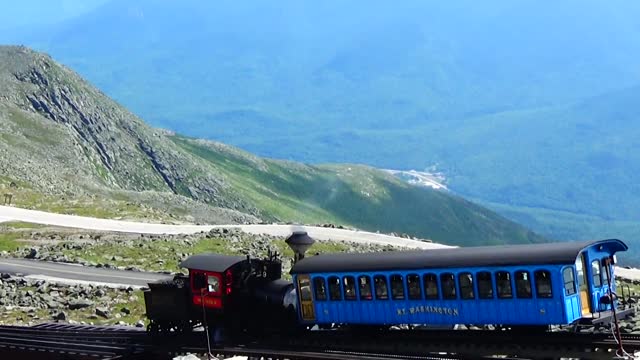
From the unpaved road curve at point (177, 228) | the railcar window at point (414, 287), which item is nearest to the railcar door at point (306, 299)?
the railcar window at point (414, 287)

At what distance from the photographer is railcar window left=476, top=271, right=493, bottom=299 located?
98.8 ft

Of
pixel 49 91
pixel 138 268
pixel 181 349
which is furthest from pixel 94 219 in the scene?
pixel 49 91

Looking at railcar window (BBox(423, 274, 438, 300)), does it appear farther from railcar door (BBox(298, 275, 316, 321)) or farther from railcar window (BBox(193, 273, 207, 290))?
railcar window (BBox(193, 273, 207, 290))

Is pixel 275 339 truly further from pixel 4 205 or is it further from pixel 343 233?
pixel 4 205

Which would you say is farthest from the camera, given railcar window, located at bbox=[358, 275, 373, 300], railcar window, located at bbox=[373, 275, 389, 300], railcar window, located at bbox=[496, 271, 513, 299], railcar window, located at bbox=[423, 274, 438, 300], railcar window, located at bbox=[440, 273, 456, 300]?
railcar window, located at bbox=[358, 275, 373, 300]

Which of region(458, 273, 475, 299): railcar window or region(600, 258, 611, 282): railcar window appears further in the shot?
region(458, 273, 475, 299): railcar window

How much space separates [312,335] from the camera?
33375mm

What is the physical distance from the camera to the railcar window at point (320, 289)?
109 ft

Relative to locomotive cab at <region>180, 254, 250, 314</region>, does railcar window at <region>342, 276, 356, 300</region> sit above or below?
below

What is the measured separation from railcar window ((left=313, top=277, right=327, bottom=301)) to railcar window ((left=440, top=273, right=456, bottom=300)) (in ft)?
15.3

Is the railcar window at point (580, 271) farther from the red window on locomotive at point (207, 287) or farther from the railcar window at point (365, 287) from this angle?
the red window on locomotive at point (207, 287)

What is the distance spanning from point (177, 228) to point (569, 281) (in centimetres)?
6572

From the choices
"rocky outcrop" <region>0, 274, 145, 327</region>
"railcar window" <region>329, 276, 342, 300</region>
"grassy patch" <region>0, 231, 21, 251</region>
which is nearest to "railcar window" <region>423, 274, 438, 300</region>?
"railcar window" <region>329, 276, 342, 300</region>

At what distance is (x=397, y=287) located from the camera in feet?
105
